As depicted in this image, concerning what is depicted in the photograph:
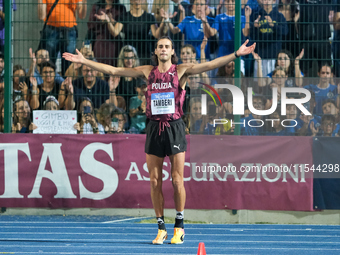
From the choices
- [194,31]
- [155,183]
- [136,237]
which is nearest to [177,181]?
[155,183]

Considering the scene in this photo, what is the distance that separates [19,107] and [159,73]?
3420 millimetres

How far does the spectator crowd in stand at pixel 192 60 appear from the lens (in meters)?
8.85

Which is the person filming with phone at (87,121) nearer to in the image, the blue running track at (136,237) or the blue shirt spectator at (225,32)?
the blue running track at (136,237)

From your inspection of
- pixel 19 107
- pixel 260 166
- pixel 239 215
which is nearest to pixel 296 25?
pixel 260 166

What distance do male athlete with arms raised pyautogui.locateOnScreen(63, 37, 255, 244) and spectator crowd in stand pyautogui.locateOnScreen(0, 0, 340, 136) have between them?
2381 mm

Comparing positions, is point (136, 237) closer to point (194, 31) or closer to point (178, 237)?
point (178, 237)

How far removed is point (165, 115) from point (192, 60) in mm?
2774

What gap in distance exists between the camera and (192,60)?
29.6 feet

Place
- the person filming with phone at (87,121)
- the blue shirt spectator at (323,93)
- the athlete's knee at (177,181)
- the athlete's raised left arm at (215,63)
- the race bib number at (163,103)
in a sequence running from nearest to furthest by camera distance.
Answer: the athlete's raised left arm at (215,63) < the race bib number at (163,103) < the athlete's knee at (177,181) < the blue shirt spectator at (323,93) < the person filming with phone at (87,121)

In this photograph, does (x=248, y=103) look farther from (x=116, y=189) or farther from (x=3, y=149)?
(x=3, y=149)

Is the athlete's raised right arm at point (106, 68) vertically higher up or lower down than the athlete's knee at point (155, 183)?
higher up

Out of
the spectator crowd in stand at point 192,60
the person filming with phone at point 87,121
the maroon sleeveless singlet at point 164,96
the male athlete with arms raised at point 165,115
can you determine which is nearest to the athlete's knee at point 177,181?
the male athlete with arms raised at point 165,115

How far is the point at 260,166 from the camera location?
8.80 meters

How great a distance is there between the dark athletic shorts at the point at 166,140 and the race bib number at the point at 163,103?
151mm
